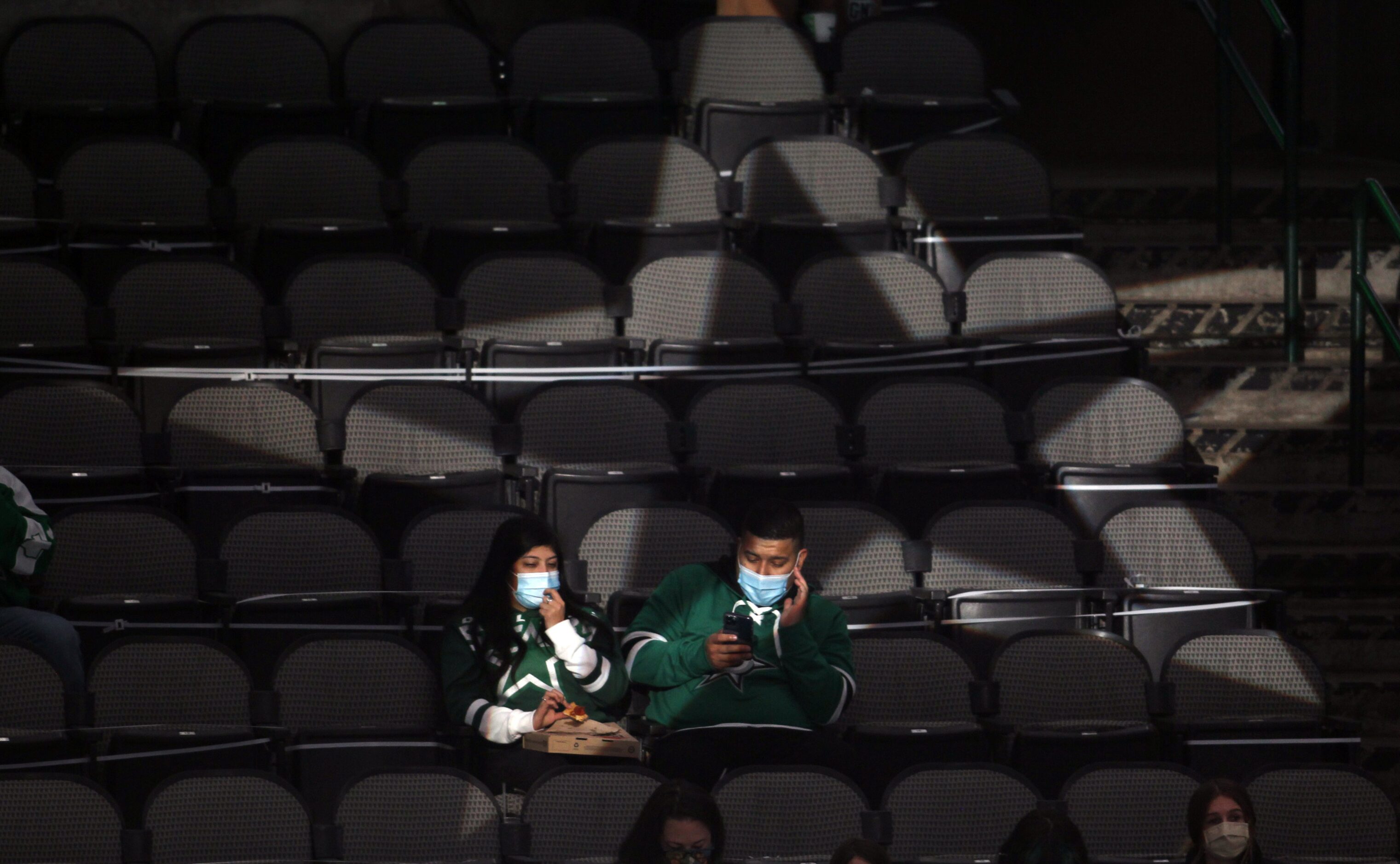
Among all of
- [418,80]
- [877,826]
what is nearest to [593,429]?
[877,826]

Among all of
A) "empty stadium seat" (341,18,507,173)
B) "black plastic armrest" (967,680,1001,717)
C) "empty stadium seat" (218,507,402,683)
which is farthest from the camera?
"empty stadium seat" (341,18,507,173)

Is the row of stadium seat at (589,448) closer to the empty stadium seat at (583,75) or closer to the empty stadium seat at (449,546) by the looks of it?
the empty stadium seat at (449,546)

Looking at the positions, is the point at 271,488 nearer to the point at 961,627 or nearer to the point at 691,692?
the point at 691,692

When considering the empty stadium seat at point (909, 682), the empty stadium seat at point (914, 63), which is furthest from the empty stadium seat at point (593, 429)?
the empty stadium seat at point (914, 63)

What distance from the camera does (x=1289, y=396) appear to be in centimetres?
534

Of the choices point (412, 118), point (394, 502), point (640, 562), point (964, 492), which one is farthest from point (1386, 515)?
point (412, 118)

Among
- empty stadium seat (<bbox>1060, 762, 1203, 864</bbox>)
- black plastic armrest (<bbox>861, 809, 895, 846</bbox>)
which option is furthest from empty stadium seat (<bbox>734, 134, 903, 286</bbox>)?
black plastic armrest (<bbox>861, 809, 895, 846</bbox>)

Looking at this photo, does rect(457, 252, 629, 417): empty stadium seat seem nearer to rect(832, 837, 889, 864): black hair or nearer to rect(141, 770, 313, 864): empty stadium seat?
rect(141, 770, 313, 864): empty stadium seat

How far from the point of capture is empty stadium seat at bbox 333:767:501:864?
345 centimetres

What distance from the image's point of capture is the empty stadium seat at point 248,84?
5.69m

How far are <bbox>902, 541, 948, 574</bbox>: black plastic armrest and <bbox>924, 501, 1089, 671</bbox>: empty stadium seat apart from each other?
40mm

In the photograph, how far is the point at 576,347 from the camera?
4.94 meters

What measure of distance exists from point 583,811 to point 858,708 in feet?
2.53

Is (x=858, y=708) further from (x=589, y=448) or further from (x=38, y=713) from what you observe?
(x=38, y=713)
